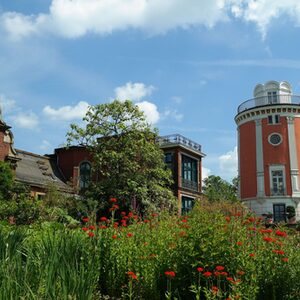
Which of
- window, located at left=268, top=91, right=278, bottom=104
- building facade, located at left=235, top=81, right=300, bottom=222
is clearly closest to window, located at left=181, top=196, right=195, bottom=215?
building facade, located at left=235, top=81, right=300, bottom=222

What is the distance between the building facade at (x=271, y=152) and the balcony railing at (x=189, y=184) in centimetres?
541

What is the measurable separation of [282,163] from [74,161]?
19349 mm

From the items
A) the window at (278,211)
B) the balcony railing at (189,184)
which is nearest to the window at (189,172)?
the balcony railing at (189,184)

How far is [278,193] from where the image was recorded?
37438mm

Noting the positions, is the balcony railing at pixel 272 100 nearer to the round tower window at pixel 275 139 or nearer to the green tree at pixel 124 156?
the round tower window at pixel 275 139

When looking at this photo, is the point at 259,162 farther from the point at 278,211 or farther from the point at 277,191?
the point at 278,211

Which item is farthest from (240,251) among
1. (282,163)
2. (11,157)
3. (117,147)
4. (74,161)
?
(282,163)

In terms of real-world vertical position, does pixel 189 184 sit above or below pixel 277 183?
below

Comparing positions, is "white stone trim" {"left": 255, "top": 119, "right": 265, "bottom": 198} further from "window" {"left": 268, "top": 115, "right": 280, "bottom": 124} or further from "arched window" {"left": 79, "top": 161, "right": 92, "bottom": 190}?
"arched window" {"left": 79, "top": 161, "right": 92, "bottom": 190}

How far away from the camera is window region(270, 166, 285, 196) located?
37.6 metres

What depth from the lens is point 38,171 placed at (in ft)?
105

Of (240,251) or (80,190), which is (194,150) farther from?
(240,251)

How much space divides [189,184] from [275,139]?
9.88 meters

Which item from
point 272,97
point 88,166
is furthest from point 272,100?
point 88,166
